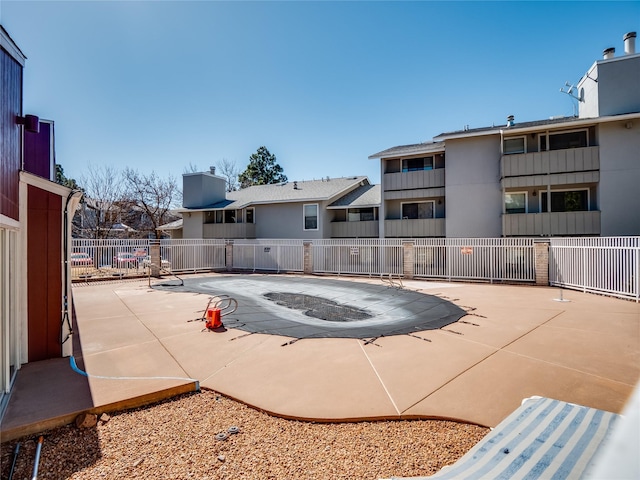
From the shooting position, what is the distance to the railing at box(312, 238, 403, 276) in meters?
16.8

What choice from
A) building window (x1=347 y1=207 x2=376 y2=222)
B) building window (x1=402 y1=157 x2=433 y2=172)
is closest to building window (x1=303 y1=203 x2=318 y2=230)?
building window (x1=347 y1=207 x2=376 y2=222)

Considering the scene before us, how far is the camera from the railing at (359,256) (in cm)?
1678

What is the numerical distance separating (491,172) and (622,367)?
574 inches

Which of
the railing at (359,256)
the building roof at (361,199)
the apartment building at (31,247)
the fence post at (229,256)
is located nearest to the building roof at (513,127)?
the building roof at (361,199)

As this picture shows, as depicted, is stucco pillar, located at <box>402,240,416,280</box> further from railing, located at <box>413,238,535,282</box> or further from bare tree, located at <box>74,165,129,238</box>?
bare tree, located at <box>74,165,129,238</box>

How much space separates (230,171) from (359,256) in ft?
106

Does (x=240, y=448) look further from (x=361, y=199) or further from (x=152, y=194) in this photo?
(x=152, y=194)

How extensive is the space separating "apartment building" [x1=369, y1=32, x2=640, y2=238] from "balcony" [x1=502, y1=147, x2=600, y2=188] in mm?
40

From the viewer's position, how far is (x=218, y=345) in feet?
19.7

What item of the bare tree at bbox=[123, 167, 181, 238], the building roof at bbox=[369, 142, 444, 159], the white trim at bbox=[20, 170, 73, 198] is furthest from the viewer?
the bare tree at bbox=[123, 167, 181, 238]

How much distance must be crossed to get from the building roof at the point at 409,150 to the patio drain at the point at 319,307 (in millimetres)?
11970

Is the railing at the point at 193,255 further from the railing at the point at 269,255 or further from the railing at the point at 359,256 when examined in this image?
the railing at the point at 359,256

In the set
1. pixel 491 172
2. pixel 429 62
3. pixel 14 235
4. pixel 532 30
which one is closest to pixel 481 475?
pixel 14 235

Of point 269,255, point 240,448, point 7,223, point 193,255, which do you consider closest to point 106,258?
point 193,255
